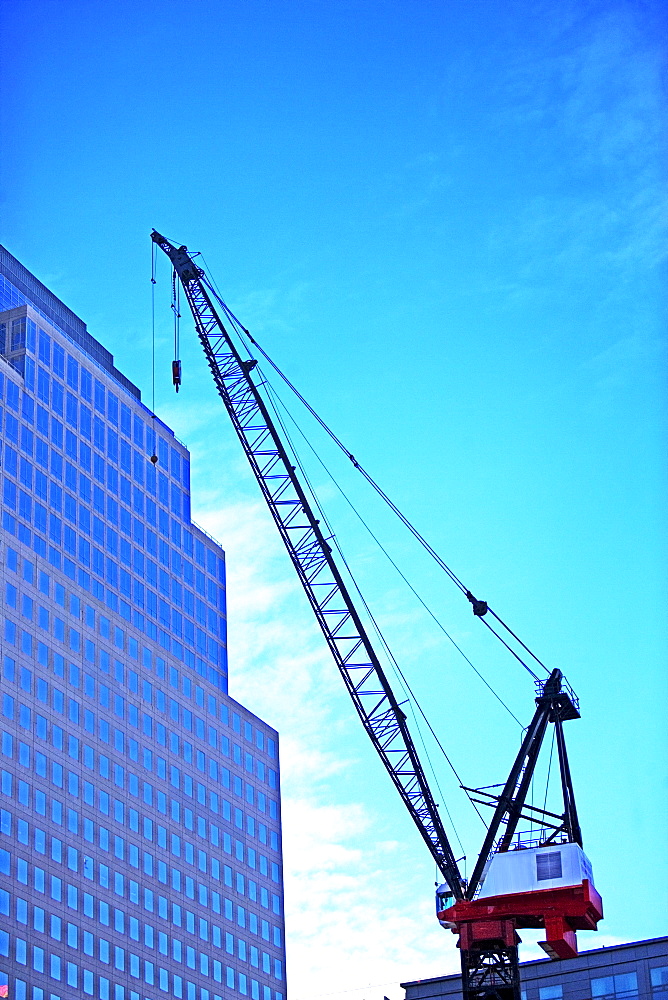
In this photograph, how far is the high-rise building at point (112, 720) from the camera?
143 m

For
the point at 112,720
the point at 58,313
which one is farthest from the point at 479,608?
the point at 58,313

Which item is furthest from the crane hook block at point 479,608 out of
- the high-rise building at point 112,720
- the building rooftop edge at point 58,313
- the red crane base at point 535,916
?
the building rooftop edge at point 58,313

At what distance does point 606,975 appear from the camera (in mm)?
141875

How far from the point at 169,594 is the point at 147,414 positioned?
1696 cm

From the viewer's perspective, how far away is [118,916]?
151250 millimetres

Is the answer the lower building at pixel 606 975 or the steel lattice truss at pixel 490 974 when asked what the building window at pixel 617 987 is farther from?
the steel lattice truss at pixel 490 974

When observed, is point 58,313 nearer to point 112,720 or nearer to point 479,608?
point 112,720

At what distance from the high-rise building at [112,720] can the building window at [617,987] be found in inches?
1437

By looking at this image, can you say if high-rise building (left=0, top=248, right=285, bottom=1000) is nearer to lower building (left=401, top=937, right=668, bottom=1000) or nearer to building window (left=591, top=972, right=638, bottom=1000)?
lower building (left=401, top=937, right=668, bottom=1000)

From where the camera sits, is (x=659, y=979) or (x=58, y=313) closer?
(x=659, y=979)

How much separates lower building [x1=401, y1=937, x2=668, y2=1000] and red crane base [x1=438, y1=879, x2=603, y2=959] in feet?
63.9

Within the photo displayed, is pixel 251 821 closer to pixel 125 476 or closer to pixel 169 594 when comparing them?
pixel 169 594

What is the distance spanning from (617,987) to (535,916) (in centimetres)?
2461

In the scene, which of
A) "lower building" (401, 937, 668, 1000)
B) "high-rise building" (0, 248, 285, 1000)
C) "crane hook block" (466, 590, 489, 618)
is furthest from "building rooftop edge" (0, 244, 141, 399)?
"lower building" (401, 937, 668, 1000)
